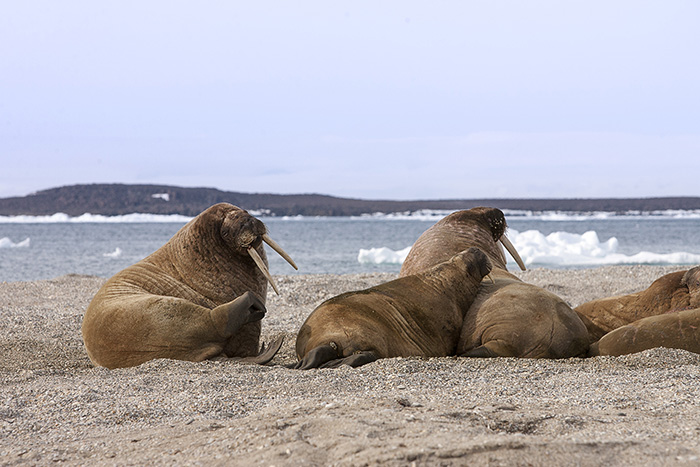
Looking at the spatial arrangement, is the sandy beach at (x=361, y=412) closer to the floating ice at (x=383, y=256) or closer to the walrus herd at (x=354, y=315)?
the walrus herd at (x=354, y=315)

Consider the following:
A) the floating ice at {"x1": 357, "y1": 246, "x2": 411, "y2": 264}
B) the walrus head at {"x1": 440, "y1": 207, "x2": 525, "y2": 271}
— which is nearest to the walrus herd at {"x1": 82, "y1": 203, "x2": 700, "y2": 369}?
the walrus head at {"x1": 440, "y1": 207, "x2": 525, "y2": 271}

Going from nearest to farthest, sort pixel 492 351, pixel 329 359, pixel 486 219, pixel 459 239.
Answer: pixel 329 359 → pixel 492 351 → pixel 459 239 → pixel 486 219

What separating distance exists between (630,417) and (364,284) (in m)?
8.56

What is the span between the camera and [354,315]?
16.0 ft

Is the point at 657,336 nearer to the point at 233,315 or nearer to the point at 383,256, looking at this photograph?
the point at 233,315

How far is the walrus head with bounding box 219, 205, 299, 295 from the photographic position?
5340 mm

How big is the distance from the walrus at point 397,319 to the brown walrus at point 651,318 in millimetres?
1057

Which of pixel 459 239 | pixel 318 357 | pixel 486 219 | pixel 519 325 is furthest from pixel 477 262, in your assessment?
pixel 318 357

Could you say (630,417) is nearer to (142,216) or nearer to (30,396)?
(30,396)

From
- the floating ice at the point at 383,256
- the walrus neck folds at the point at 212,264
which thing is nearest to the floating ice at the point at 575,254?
the floating ice at the point at 383,256

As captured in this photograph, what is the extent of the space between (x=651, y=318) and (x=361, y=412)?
3104 millimetres

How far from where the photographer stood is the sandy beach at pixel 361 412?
8.01ft

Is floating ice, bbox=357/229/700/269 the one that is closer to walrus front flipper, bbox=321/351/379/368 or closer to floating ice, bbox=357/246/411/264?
floating ice, bbox=357/246/411/264

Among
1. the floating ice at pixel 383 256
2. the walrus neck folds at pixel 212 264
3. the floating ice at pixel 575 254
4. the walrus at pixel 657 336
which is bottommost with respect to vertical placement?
the floating ice at pixel 383 256
